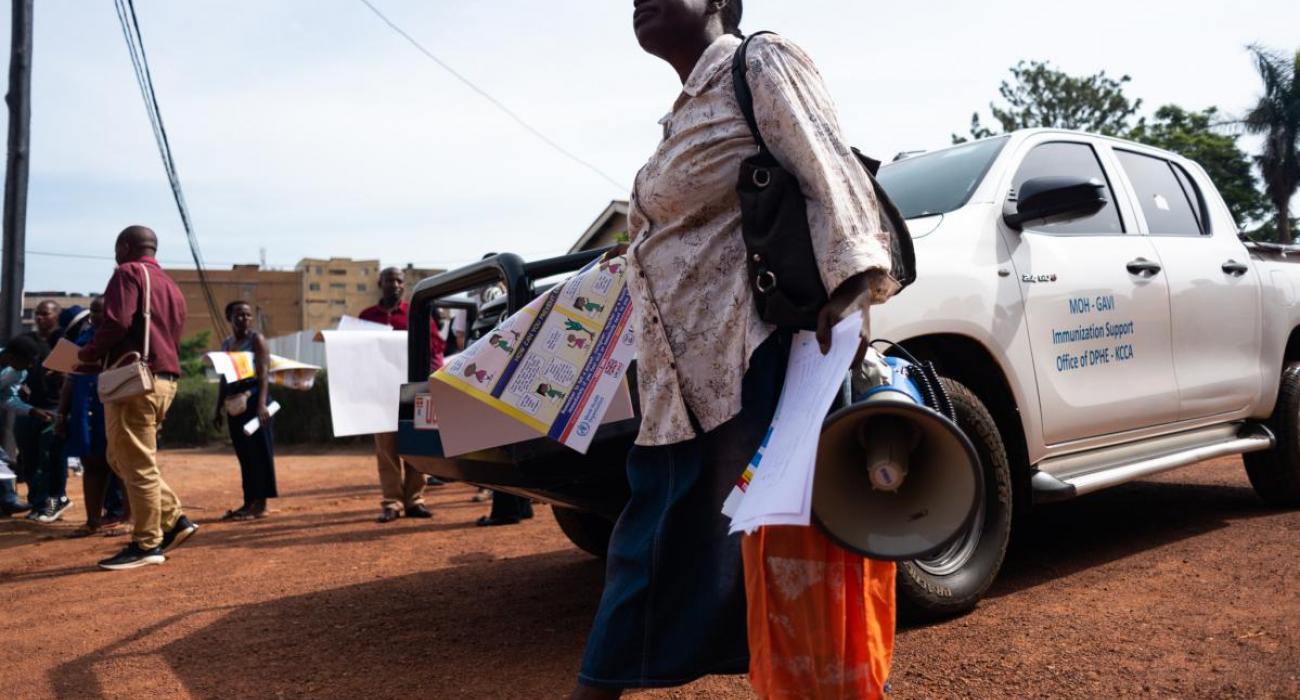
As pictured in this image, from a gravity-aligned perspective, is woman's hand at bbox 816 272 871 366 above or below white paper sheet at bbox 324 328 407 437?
above

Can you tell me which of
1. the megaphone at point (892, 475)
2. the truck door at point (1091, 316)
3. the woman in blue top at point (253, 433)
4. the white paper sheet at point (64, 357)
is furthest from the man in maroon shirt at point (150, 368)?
the megaphone at point (892, 475)

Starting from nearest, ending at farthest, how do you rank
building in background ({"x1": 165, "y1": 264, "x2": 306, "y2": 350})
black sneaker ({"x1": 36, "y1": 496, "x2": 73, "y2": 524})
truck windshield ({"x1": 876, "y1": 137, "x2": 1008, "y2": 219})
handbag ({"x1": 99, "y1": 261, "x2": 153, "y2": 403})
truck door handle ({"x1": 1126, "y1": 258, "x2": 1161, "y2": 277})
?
truck windshield ({"x1": 876, "y1": 137, "x2": 1008, "y2": 219}) → truck door handle ({"x1": 1126, "y1": 258, "x2": 1161, "y2": 277}) → handbag ({"x1": 99, "y1": 261, "x2": 153, "y2": 403}) → black sneaker ({"x1": 36, "y1": 496, "x2": 73, "y2": 524}) → building in background ({"x1": 165, "y1": 264, "x2": 306, "y2": 350})

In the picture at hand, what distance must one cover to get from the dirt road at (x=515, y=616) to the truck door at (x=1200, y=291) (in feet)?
2.36

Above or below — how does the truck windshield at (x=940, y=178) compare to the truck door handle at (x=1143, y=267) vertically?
above

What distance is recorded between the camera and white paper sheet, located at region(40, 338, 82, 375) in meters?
6.51

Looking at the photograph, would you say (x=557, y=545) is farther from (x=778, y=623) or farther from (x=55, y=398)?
(x=55, y=398)

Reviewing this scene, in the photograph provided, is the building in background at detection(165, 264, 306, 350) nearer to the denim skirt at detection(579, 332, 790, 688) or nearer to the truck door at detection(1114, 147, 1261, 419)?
the truck door at detection(1114, 147, 1261, 419)

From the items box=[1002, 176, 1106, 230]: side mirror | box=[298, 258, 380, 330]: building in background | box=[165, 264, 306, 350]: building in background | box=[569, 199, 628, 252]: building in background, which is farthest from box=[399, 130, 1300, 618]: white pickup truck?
box=[298, 258, 380, 330]: building in background

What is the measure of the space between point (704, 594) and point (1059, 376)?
92.8 inches

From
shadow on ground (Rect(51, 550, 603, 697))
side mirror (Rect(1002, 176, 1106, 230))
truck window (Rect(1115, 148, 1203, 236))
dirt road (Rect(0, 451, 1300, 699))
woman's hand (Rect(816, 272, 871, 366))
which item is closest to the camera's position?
woman's hand (Rect(816, 272, 871, 366))

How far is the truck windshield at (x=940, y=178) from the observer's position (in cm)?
403

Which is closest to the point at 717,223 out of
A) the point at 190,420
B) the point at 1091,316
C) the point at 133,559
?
the point at 1091,316

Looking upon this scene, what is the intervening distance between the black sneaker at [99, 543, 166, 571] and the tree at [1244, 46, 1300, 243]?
87.6 feet

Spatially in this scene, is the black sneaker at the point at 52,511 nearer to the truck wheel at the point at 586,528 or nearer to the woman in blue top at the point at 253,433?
the woman in blue top at the point at 253,433
